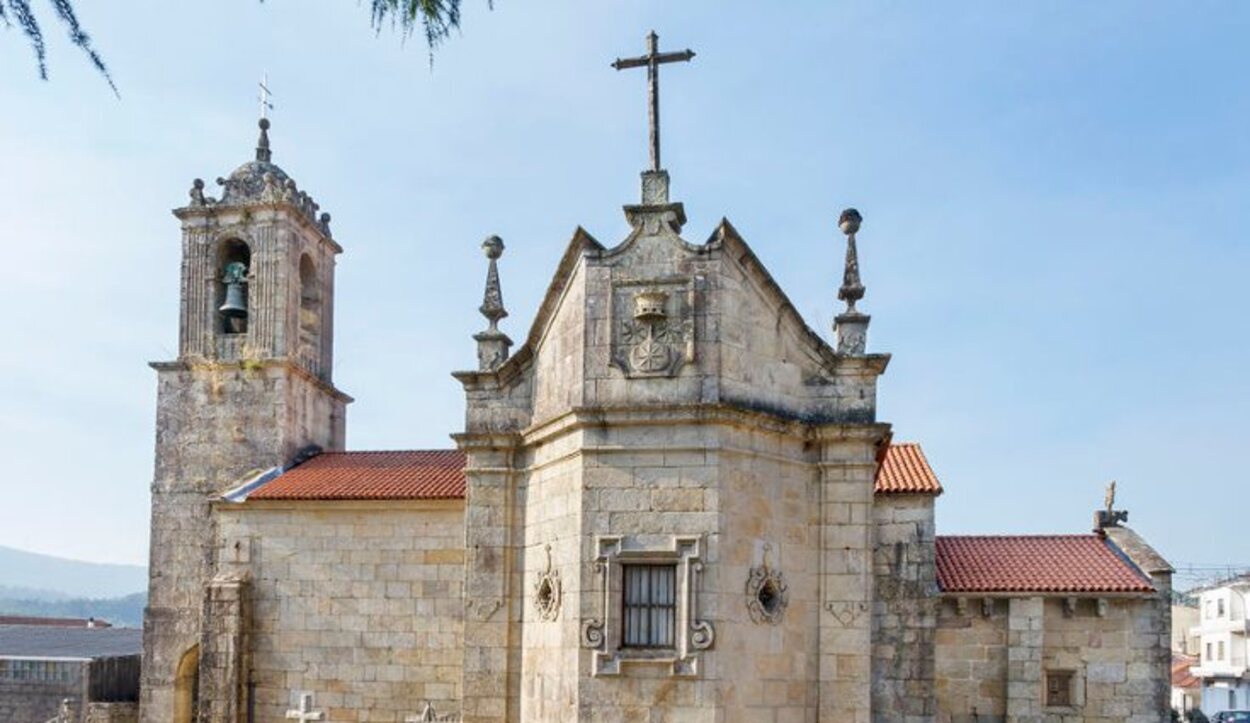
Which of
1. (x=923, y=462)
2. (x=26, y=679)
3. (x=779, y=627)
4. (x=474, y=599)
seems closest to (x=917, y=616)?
(x=779, y=627)

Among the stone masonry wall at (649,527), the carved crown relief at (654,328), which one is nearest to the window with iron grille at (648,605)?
the stone masonry wall at (649,527)

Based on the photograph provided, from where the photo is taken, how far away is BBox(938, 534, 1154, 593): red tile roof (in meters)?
16.6

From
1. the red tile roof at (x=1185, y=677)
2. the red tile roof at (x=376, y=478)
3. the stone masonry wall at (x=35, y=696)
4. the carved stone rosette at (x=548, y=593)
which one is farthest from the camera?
the red tile roof at (x=1185, y=677)

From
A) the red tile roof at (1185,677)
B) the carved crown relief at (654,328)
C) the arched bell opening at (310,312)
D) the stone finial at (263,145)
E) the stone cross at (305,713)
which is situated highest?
the stone finial at (263,145)

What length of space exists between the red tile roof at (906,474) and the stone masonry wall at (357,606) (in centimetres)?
711

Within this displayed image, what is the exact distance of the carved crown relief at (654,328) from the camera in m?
13.3

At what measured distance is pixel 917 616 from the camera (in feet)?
47.3

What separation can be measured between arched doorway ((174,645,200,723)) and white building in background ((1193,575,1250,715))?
44698 millimetres

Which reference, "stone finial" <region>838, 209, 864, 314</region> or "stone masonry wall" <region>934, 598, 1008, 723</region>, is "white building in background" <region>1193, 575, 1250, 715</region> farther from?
"stone finial" <region>838, 209, 864, 314</region>

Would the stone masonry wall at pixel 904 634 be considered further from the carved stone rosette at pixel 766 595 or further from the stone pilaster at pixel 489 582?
the stone pilaster at pixel 489 582

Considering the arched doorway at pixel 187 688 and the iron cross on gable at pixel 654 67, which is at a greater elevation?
the iron cross on gable at pixel 654 67

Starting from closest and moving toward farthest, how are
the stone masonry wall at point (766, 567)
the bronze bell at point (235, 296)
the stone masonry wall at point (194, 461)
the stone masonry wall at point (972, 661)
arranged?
the stone masonry wall at point (766, 567) → the stone masonry wall at point (972, 661) → the stone masonry wall at point (194, 461) → the bronze bell at point (235, 296)

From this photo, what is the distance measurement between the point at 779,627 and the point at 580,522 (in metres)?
2.77

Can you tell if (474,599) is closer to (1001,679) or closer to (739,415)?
(739,415)
